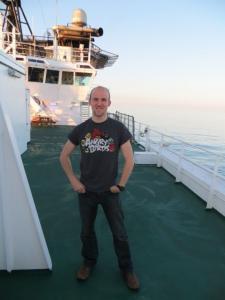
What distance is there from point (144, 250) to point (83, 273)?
0.93m

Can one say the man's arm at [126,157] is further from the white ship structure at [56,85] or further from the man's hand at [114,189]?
the white ship structure at [56,85]

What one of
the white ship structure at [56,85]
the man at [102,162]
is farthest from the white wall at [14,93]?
the white ship structure at [56,85]

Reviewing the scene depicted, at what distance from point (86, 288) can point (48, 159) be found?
6.19m

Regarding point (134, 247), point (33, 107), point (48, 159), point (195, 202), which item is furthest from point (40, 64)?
point (134, 247)

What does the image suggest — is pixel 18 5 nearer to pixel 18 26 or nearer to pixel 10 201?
pixel 18 26

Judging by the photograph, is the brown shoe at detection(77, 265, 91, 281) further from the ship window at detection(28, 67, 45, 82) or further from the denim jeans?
the ship window at detection(28, 67, 45, 82)

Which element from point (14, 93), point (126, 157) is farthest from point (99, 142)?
point (14, 93)

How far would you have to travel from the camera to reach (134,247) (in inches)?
138

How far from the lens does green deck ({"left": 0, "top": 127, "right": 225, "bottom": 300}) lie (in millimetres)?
2654

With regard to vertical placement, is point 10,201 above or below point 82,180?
→ below

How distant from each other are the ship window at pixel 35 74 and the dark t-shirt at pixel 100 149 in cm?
1576

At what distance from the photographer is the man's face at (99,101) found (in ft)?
7.89

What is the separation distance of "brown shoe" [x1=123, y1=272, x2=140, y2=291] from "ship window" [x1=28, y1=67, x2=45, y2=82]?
52.8ft

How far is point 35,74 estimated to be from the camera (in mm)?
17062
